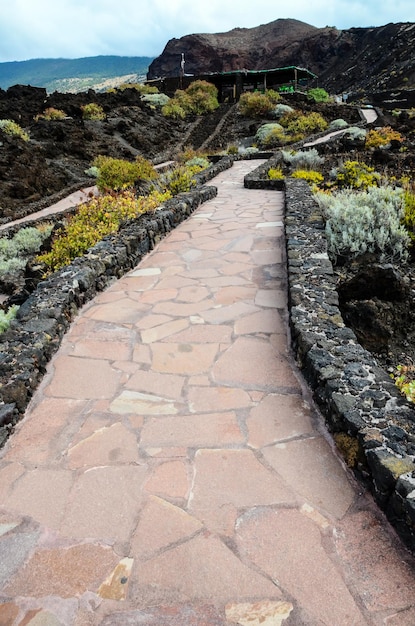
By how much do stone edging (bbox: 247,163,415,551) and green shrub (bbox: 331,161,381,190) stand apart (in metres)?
6.19

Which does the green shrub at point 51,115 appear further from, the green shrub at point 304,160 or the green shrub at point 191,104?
the green shrub at point 304,160

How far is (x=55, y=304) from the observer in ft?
12.2

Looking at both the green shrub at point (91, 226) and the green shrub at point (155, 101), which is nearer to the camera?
the green shrub at point (91, 226)

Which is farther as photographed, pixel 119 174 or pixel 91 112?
pixel 91 112

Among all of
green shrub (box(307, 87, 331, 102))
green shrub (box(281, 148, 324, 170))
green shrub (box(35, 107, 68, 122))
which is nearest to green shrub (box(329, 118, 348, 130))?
green shrub (box(307, 87, 331, 102))

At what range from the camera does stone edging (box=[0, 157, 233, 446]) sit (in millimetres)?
2717

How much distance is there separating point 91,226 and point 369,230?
12.3ft

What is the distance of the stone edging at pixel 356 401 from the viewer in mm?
1853

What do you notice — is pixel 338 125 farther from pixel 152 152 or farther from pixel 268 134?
pixel 152 152

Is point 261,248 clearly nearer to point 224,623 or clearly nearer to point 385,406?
point 385,406

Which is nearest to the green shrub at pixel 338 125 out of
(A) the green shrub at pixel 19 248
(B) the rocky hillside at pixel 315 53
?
(A) the green shrub at pixel 19 248

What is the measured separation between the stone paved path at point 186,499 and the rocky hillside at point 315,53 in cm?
6042

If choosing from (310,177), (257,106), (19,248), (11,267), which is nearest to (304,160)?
(310,177)

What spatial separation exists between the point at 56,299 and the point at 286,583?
2.94 m
